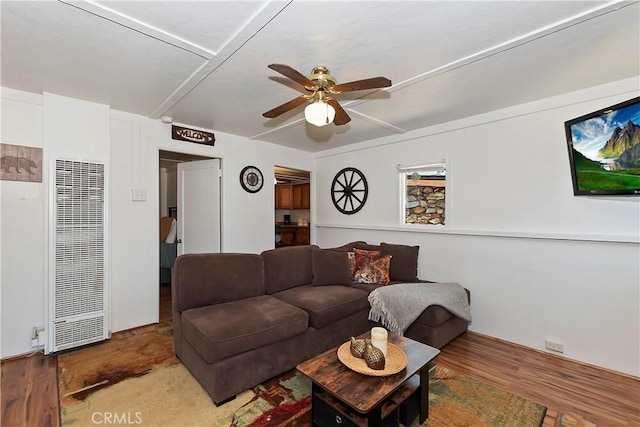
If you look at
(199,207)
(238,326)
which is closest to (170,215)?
(199,207)

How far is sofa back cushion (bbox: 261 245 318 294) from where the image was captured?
115 inches

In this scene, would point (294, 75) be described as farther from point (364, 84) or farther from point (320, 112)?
point (364, 84)

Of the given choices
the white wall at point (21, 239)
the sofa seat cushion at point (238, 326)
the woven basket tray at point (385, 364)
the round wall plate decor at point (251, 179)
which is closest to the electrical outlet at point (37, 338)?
the white wall at point (21, 239)

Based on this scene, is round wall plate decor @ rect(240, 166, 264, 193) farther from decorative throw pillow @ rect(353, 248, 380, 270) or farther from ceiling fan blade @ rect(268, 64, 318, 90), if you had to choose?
ceiling fan blade @ rect(268, 64, 318, 90)

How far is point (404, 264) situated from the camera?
3.48m

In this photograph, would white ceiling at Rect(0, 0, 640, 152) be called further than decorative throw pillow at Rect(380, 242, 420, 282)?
No

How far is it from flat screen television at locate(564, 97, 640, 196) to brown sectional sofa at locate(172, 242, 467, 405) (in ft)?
5.55

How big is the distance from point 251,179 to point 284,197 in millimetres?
3961

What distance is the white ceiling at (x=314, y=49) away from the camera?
A: 5.18ft

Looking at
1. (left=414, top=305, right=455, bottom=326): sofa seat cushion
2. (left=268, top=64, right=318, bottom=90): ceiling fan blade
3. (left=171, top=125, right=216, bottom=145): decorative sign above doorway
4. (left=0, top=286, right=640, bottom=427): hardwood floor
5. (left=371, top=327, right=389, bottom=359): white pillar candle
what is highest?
(left=171, top=125, right=216, bottom=145): decorative sign above doorway

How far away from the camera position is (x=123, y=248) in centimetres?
313

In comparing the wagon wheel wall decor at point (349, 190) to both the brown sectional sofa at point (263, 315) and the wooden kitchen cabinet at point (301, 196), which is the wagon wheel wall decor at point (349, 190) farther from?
the wooden kitchen cabinet at point (301, 196)

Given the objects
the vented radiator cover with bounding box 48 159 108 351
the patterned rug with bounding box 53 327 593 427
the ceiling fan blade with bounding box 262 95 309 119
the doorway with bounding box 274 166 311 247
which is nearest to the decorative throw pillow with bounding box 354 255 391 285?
the patterned rug with bounding box 53 327 593 427

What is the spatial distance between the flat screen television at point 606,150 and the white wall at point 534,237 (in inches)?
6.9
